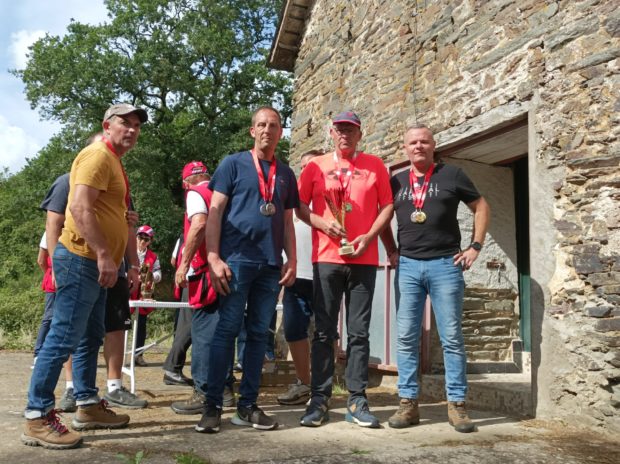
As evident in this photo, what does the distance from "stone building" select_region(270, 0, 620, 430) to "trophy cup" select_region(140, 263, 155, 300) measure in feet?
9.20

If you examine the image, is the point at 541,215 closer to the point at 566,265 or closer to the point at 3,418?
the point at 566,265

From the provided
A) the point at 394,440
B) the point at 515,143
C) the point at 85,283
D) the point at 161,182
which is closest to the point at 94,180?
the point at 85,283

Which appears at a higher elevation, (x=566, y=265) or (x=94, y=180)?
(x=94, y=180)

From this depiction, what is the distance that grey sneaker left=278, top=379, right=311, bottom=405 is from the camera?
4660mm

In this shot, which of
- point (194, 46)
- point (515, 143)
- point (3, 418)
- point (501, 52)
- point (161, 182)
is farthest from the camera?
point (194, 46)

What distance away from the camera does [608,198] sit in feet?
13.0

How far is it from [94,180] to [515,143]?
12.4ft

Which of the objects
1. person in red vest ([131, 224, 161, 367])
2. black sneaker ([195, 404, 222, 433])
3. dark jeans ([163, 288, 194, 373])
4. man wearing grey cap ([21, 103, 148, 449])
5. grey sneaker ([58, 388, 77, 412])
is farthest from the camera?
person in red vest ([131, 224, 161, 367])

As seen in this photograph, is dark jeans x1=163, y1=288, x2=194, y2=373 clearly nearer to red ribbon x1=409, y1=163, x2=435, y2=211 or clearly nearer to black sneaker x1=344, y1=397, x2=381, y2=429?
black sneaker x1=344, y1=397, x2=381, y2=429

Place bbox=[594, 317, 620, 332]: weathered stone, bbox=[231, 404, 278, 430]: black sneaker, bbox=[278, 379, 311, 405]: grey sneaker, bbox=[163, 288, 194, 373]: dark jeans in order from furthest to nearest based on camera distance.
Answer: bbox=[163, 288, 194, 373]: dark jeans, bbox=[278, 379, 311, 405]: grey sneaker, bbox=[594, 317, 620, 332]: weathered stone, bbox=[231, 404, 278, 430]: black sneaker

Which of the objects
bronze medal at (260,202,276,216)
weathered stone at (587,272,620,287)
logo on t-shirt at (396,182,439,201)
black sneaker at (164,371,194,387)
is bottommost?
black sneaker at (164,371,194,387)

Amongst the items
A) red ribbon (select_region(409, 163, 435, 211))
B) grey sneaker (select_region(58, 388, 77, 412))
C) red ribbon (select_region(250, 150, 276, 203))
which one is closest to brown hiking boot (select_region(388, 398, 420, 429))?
red ribbon (select_region(409, 163, 435, 211))

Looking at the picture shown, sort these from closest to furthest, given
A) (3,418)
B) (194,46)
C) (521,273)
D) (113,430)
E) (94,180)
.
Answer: (94,180) → (113,430) → (3,418) → (521,273) → (194,46)

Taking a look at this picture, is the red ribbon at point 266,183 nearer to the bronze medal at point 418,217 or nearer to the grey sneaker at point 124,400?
the bronze medal at point 418,217
